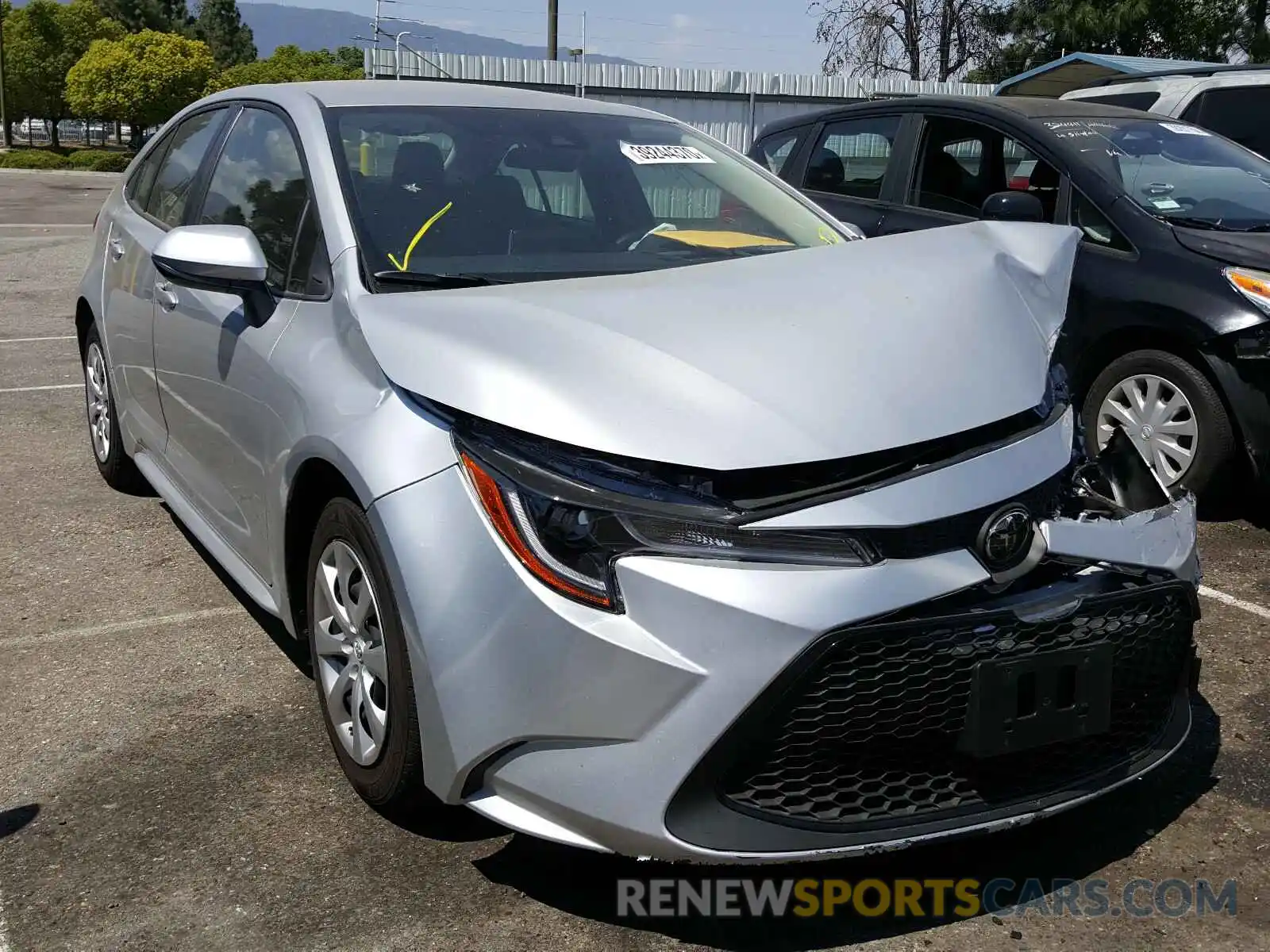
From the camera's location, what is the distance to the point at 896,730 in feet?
7.22

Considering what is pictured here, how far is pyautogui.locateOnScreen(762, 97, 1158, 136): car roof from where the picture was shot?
5922 millimetres

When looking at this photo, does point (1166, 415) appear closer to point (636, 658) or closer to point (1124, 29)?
point (636, 658)

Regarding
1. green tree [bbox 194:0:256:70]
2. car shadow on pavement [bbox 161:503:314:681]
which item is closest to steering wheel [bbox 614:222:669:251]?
car shadow on pavement [bbox 161:503:314:681]

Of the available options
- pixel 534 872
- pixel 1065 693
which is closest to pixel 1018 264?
pixel 1065 693

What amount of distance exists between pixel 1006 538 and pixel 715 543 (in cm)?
53

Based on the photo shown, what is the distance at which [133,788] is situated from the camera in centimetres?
291

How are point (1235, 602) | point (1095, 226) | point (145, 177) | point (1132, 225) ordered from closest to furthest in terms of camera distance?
point (1235, 602) < point (145, 177) < point (1132, 225) < point (1095, 226)

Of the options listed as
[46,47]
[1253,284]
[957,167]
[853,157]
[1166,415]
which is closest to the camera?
[1253,284]

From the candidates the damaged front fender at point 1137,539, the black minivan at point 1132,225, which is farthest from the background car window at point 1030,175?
the damaged front fender at point 1137,539

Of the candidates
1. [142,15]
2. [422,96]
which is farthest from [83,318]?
[142,15]

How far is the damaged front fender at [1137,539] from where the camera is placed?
234 cm

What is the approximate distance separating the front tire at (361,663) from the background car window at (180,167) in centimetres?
189

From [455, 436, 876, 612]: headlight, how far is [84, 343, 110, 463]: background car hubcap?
3277 mm

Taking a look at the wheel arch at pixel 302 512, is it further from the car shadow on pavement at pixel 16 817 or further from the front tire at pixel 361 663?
the car shadow on pavement at pixel 16 817
